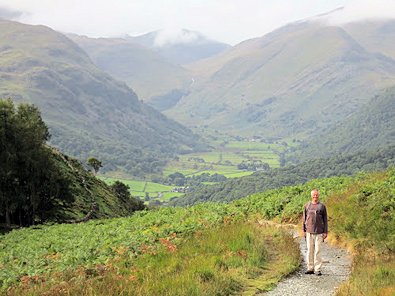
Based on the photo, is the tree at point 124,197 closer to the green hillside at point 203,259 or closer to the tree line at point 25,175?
the tree line at point 25,175

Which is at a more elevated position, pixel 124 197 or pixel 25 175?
pixel 25 175

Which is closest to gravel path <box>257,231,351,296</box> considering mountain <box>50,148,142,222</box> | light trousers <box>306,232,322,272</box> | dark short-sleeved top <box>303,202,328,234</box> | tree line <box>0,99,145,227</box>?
light trousers <box>306,232,322,272</box>

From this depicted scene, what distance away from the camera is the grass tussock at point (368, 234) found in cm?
1252

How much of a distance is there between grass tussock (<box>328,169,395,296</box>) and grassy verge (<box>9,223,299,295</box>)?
260 centimetres

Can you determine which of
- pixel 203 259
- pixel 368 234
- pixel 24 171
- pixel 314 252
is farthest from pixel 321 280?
pixel 24 171

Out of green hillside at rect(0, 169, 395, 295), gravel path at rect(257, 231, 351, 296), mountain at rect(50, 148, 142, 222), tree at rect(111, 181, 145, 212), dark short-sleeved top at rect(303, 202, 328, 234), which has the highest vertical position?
dark short-sleeved top at rect(303, 202, 328, 234)

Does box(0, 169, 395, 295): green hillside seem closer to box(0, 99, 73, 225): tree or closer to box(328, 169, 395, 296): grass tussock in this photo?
box(328, 169, 395, 296): grass tussock

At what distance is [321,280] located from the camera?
50.8ft

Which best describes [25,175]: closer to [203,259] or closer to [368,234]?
[203,259]

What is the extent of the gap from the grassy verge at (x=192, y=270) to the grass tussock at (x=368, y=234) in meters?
2.60

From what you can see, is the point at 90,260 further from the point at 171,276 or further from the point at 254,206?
the point at 254,206

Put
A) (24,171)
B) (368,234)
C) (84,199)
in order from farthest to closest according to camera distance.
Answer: (84,199) < (24,171) < (368,234)

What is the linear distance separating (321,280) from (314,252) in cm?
153

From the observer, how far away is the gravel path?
14.1 meters
